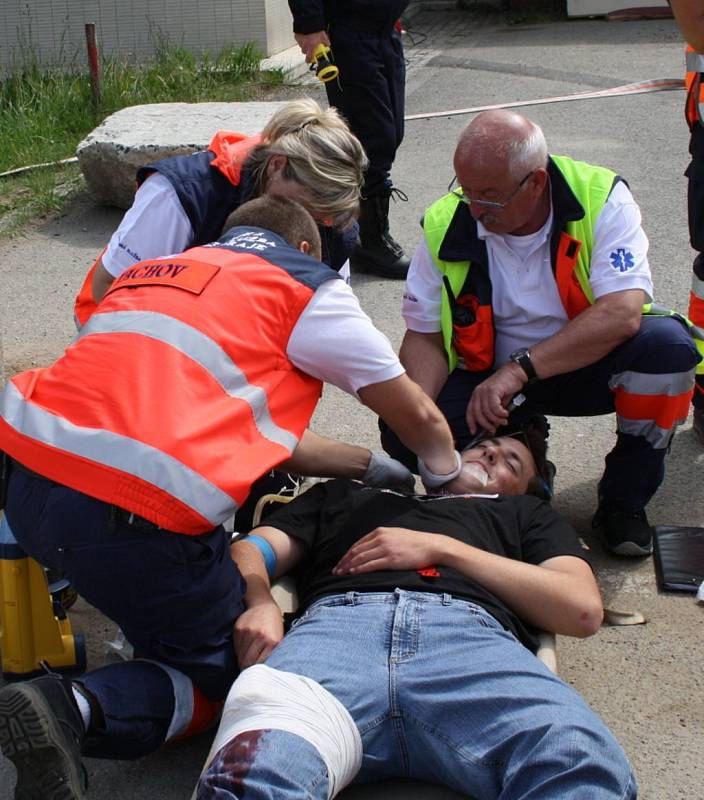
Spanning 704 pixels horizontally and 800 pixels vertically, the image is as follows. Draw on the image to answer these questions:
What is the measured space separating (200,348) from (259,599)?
637 millimetres

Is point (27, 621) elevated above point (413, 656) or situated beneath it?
situated beneath

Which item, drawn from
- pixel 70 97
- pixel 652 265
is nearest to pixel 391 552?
pixel 652 265

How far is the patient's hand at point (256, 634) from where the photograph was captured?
8.40 feet

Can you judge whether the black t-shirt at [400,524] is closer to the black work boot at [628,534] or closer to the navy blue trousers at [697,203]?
the black work boot at [628,534]

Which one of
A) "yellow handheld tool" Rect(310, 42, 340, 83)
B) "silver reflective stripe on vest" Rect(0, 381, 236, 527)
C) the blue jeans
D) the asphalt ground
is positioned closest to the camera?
the blue jeans

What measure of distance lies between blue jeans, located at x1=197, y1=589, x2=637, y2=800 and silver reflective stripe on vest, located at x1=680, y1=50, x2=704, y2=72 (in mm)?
2471

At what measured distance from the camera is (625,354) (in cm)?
345

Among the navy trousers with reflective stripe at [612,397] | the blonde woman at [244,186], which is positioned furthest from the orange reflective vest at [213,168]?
the navy trousers with reflective stripe at [612,397]

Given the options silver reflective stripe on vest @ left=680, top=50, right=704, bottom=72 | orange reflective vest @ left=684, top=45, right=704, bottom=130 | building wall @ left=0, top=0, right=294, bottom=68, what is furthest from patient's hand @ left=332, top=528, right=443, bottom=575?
building wall @ left=0, top=0, right=294, bottom=68

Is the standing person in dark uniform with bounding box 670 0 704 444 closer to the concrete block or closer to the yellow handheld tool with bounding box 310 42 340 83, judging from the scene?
the yellow handheld tool with bounding box 310 42 340 83

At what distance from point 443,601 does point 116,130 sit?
495cm

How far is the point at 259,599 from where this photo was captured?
8.82ft

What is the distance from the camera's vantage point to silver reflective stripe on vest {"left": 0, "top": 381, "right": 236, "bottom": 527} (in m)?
2.33

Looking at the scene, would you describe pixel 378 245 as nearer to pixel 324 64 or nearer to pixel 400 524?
pixel 324 64
